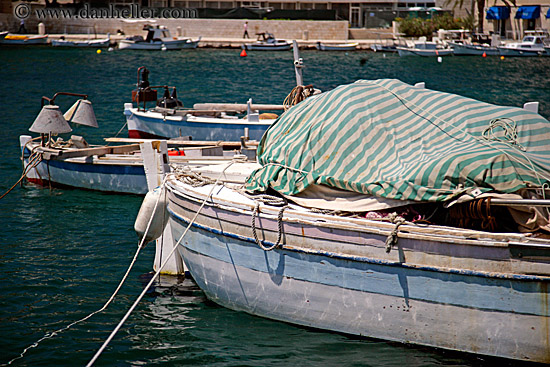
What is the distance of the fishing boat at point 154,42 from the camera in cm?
7169

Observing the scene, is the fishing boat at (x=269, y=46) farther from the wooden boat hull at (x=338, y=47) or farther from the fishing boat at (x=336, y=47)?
the wooden boat hull at (x=338, y=47)

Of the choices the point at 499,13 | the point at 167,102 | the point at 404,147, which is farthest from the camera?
the point at 499,13

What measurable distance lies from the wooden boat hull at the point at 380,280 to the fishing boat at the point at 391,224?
0.05 ft

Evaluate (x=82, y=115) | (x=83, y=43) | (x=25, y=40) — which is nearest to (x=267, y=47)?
(x=83, y=43)

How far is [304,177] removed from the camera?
8.29 m

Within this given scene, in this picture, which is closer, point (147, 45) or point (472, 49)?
point (472, 49)

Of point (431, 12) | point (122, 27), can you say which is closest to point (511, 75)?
point (431, 12)

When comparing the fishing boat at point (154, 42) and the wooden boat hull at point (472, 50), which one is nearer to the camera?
the wooden boat hull at point (472, 50)

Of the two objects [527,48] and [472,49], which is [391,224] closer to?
[527,48]

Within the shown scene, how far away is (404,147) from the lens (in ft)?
26.4

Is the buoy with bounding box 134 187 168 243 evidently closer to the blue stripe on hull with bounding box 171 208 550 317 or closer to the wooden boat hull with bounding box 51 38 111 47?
the blue stripe on hull with bounding box 171 208 550 317

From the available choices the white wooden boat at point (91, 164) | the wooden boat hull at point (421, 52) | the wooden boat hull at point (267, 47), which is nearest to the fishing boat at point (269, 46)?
the wooden boat hull at point (267, 47)

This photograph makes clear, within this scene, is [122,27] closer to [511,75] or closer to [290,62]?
[290,62]

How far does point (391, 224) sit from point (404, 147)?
3.94 ft
